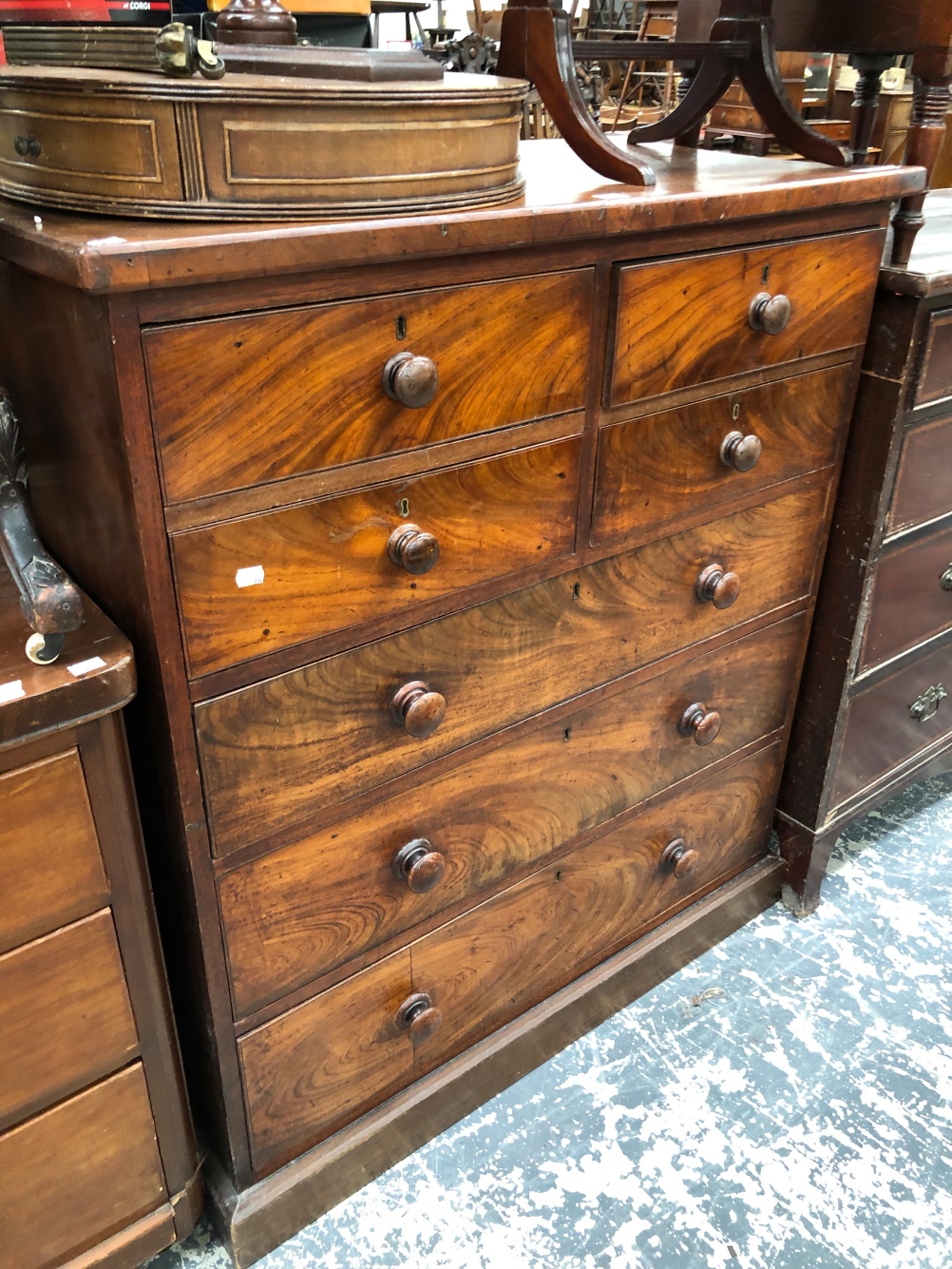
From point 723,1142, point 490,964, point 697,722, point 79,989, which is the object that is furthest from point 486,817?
point 723,1142

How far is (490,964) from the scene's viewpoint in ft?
4.42

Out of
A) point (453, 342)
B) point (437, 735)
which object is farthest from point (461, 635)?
point (453, 342)

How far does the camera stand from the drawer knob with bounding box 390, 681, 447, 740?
104 centimetres

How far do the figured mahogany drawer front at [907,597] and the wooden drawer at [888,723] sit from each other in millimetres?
67

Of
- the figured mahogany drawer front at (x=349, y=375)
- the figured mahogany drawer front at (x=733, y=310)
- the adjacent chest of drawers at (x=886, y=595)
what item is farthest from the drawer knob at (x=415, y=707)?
the adjacent chest of drawers at (x=886, y=595)

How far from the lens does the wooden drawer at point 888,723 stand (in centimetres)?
167

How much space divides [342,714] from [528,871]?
0.44 m

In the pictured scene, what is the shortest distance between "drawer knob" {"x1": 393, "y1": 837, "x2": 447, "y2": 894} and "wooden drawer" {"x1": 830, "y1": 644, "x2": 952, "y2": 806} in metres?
0.81

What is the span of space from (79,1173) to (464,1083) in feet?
1.73

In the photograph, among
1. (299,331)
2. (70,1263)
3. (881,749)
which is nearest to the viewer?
(299,331)

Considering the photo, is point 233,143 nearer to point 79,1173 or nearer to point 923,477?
point 79,1173

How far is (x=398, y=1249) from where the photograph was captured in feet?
4.13

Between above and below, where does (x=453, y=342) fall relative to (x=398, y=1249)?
above

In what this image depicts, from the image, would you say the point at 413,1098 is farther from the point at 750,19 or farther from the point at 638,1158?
the point at 750,19
